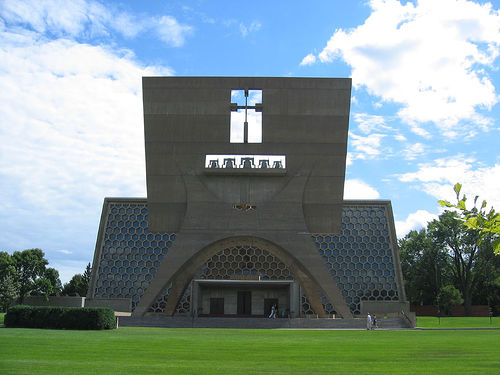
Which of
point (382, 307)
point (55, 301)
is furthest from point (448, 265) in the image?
point (55, 301)

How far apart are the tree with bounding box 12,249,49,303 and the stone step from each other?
70.9 feet

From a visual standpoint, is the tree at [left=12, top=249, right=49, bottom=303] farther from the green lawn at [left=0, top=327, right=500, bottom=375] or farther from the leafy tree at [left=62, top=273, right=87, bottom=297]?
the green lawn at [left=0, top=327, right=500, bottom=375]

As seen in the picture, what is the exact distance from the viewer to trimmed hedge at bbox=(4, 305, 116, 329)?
1928cm

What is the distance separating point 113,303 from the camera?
40.5 metres

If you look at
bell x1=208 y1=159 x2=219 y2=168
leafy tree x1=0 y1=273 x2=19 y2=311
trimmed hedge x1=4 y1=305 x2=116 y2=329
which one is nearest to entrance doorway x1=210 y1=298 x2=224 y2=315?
bell x1=208 y1=159 x2=219 y2=168

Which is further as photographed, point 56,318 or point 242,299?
point 242,299

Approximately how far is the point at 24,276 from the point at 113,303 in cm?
1157

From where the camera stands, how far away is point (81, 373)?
713 cm

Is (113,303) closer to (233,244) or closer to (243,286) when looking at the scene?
(243,286)

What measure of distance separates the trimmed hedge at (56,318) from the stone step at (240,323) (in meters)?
7.94

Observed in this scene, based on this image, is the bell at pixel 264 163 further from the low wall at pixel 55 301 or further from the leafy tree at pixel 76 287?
the leafy tree at pixel 76 287

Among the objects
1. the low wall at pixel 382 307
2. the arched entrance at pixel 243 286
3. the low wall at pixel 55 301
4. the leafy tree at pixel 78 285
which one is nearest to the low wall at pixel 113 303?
the low wall at pixel 55 301

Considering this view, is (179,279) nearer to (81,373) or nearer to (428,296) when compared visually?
(81,373)

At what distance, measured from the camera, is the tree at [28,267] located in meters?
45.4
